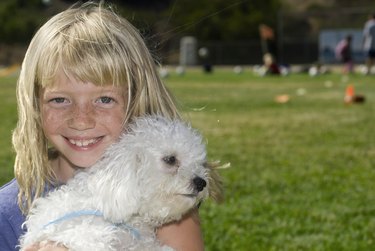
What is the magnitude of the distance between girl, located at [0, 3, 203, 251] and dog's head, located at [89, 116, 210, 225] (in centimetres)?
28

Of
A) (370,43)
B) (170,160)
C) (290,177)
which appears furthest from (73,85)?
(370,43)

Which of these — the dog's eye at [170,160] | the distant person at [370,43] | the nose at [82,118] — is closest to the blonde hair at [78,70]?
Result: the nose at [82,118]

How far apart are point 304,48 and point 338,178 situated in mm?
48623

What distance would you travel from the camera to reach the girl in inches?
141

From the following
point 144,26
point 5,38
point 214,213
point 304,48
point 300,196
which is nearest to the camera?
point 144,26

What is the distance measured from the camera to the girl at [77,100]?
11.8 feet

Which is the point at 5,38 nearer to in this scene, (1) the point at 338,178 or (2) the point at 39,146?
(1) the point at 338,178

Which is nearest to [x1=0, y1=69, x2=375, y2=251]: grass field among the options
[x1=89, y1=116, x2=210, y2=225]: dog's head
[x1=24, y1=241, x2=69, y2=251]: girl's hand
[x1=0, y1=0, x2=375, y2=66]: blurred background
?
[x1=89, y1=116, x2=210, y2=225]: dog's head

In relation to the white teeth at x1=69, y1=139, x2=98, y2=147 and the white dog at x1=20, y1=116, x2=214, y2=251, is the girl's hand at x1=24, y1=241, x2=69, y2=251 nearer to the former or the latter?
the white dog at x1=20, y1=116, x2=214, y2=251

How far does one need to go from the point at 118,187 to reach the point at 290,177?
19.1 ft

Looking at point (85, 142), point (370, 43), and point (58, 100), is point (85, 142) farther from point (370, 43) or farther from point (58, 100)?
point (370, 43)

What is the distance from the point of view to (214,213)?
23.3ft

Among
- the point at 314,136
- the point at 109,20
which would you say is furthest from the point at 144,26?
the point at 314,136

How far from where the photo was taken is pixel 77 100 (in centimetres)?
361
